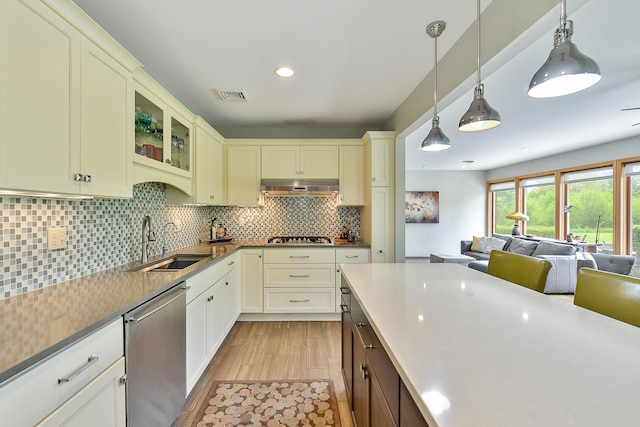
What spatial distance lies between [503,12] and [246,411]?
9.23 feet

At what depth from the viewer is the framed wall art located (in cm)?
773

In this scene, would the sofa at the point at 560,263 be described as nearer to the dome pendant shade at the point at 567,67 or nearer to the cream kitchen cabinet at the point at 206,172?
the dome pendant shade at the point at 567,67

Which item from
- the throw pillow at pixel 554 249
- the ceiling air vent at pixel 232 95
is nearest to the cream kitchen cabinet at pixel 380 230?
the ceiling air vent at pixel 232 95

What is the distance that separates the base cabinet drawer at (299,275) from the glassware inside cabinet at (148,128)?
174cm

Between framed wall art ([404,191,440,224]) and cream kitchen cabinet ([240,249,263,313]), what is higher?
framed wall art ([404,191,440,224])

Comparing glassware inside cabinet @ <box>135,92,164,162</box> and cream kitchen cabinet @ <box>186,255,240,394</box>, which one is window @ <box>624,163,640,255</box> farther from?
glassware inside cabinet @ <box>135,92,164,162</box>

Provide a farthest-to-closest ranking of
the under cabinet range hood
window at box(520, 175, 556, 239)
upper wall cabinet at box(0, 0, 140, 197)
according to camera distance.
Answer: window at box(520, 175, 556, 239)
the under cabinet range hood
upper wall cabinet at box(0, 0, 140, 197)

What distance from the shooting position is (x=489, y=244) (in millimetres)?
5934

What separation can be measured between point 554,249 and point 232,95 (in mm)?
5406

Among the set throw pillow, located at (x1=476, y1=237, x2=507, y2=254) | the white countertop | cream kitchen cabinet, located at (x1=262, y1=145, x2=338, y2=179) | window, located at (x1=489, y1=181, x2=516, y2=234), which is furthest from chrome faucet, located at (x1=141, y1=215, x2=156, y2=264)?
window, located at (x1=489, y1=181, x2=516, y2=234)

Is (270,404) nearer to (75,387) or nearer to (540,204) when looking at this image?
(75,387)

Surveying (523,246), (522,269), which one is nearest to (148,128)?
(522,269)

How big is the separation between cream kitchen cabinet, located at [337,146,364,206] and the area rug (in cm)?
205

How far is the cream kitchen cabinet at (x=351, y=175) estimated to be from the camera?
3432 mm
